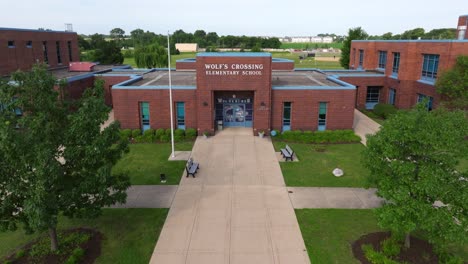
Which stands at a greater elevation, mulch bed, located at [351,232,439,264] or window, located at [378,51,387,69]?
window, located at [378,51,387,69]

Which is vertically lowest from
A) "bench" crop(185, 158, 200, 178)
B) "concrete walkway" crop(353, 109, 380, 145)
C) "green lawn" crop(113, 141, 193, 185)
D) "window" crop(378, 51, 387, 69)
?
"green lawn" crop(113, 141, 193, 185)

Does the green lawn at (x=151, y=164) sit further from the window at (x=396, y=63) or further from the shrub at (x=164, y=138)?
the window at (x=396, y=63)

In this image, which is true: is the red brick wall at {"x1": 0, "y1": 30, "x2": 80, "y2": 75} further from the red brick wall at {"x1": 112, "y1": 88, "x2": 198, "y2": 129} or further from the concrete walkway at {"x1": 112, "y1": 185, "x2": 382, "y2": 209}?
the concrete walkway at {"x1": 112, "y1": 185, "x2": 382, "y2": 209}

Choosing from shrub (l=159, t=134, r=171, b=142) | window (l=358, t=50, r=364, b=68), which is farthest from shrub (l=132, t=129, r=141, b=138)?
window (l=358, t=50, r=364, b=68)

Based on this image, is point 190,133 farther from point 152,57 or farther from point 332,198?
point 152,57

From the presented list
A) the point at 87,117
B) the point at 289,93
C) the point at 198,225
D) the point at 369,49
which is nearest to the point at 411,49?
the point at 369,49

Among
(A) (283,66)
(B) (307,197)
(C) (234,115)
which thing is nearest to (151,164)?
(B) (307,197)
